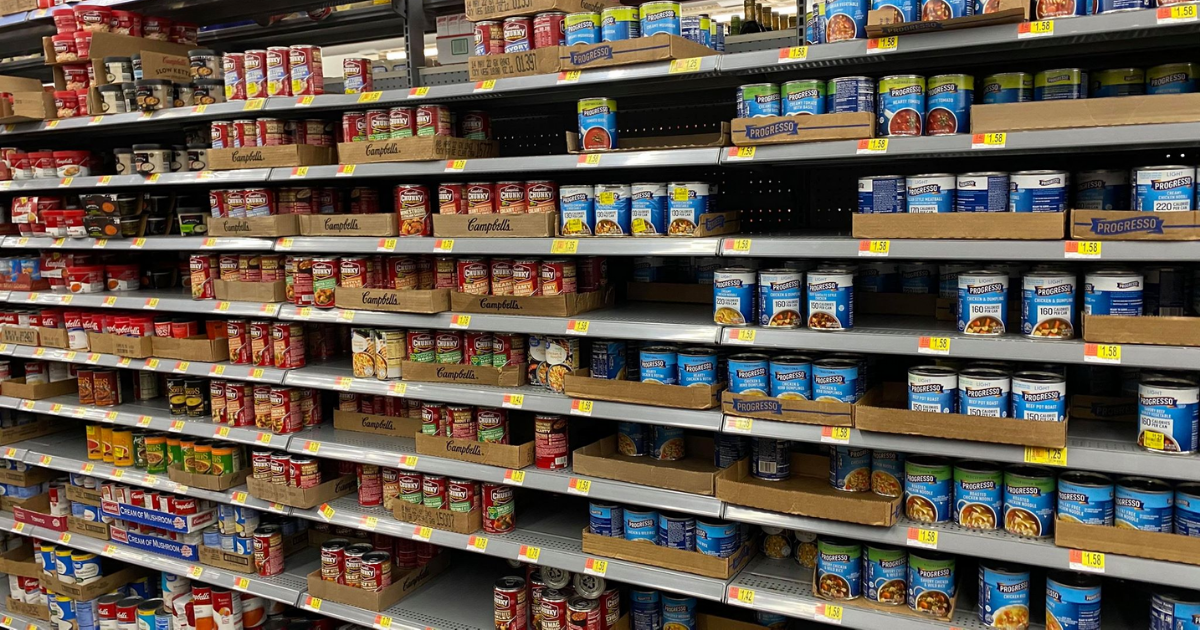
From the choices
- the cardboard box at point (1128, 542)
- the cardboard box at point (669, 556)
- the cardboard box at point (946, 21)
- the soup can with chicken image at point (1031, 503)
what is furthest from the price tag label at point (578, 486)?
the cardboard box at point (946, 21)

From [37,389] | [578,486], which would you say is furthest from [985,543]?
[37,389]

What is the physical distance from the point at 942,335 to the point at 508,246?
1.36 m

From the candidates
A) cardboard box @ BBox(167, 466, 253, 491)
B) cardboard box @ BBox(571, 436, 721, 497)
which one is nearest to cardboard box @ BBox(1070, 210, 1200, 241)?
cardboard box @ BBox(571, 436, 721, 497)

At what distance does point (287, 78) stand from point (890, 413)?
246 cm

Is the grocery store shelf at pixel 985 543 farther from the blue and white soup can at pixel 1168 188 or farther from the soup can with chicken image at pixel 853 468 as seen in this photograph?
the blue and white soup can at pixel 1168 188

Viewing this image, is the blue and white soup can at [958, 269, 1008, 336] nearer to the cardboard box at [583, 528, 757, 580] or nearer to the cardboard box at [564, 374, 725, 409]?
the cardboard box at [564, 374, 725, 409]

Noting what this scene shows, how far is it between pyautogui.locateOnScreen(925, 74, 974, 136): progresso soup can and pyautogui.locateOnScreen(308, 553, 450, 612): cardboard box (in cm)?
246

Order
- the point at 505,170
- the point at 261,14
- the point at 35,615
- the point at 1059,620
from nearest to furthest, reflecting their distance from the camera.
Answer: the point at 1059,620 → the point at 505,170 → the point at 261,14 → the point at 35,615

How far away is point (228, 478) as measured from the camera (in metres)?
3.62

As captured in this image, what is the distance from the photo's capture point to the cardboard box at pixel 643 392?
103 inches

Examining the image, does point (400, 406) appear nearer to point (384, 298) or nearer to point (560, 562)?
point (384, 298)

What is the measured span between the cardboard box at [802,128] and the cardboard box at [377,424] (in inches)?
68.5

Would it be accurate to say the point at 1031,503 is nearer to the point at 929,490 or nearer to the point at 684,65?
the point at 929,490

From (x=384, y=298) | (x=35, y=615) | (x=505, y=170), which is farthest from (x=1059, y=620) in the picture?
(x=35, y=615)
